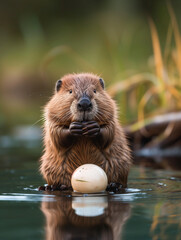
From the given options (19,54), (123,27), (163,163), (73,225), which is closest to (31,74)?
(19,54)

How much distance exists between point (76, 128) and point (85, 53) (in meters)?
13.8

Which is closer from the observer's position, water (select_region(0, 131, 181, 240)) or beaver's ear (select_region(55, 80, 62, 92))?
water (select_region(0, 131, 181, 240))

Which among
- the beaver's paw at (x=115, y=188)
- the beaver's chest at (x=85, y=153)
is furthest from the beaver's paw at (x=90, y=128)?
the beaver's paw at (x=115, y=188)

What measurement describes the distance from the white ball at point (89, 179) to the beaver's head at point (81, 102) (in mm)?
303

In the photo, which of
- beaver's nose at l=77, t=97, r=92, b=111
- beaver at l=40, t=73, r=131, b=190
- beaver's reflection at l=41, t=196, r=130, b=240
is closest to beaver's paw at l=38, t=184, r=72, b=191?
beaver at l=40, t=73, r=131, b=190

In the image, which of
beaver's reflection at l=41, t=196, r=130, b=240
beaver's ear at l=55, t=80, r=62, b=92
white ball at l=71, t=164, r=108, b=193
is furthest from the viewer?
beaver's ear at l=55, t=80, r=62, b=92

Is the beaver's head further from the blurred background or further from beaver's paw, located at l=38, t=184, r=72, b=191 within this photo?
the blurred background

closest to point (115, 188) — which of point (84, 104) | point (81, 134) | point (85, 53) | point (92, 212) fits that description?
point (81, 134)

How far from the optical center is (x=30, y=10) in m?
24.7

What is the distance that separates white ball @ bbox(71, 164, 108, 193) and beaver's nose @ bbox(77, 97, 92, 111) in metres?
0.34

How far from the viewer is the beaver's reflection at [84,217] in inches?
93.9

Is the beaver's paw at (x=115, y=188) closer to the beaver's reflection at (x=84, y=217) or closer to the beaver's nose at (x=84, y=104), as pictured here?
the beaver's reflection at (x=84, y=217)

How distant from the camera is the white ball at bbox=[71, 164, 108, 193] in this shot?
342 centimetres

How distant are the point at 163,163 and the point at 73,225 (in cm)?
276
